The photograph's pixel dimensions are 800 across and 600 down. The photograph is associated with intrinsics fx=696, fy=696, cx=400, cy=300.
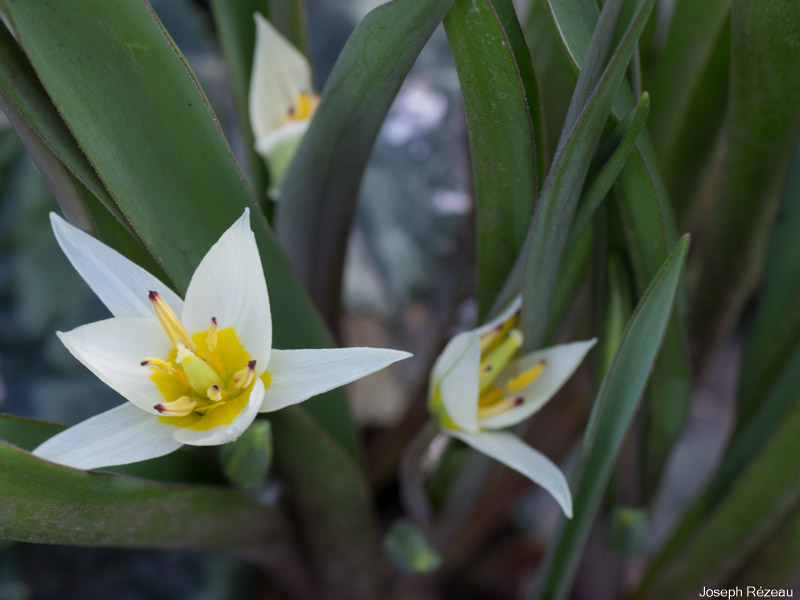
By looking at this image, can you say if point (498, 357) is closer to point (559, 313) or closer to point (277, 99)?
point (559, 313)

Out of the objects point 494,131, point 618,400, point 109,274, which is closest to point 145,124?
point 109,274

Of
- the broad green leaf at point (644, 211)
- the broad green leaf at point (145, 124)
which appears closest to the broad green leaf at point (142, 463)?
the broad green leaf at point (145, 124)

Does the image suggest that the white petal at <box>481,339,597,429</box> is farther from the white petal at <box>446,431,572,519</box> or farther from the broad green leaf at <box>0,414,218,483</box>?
the broad green leaf at <box>0,414,218,483</box>

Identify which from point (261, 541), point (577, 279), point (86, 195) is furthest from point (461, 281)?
point (86, 195)

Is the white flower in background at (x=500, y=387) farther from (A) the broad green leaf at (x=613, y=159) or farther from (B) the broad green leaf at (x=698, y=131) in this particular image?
(B) the broad green leaf at (x=698, y=131)

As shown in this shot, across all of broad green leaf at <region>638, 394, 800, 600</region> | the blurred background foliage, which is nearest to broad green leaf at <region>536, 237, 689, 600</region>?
the blurred background foliage
